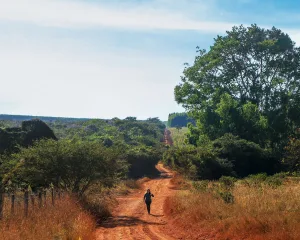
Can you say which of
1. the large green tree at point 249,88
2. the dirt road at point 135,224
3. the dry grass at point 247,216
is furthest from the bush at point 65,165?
the large green tree at point 249,88

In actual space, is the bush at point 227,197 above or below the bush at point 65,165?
below

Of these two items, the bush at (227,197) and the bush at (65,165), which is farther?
the bush at (65,165)

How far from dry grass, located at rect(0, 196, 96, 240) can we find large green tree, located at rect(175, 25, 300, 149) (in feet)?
99.1

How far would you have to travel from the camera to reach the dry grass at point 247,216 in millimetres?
11109

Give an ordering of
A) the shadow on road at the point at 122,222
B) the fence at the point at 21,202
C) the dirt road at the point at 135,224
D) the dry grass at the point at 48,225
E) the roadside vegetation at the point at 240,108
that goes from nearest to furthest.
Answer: the dry grass at the point at 48,225
the fence at the point at 21,202
the dirt road at the point at 135,224
the shadow on road at the point at 122,222
the roadside vegetation at the point at 240,108

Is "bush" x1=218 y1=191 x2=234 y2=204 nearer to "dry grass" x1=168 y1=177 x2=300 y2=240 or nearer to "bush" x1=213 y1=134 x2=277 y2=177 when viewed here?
"dry grass" x1=168 y1=177 x2=300 y2=240

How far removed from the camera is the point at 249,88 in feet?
144

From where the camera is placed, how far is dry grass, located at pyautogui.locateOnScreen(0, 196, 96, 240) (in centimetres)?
994

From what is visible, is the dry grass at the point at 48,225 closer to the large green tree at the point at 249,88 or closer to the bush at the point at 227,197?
the bush at the point at 227,197

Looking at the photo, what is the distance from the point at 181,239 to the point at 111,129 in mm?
93717

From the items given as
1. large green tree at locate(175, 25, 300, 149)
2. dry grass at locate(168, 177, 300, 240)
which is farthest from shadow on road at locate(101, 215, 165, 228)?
large green tree at locate(175, 25, 300, 149)

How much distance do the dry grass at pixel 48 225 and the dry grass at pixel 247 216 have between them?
4458 millimetres

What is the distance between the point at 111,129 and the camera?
106125 mm

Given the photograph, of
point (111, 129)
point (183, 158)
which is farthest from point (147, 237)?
point (111, 129)
